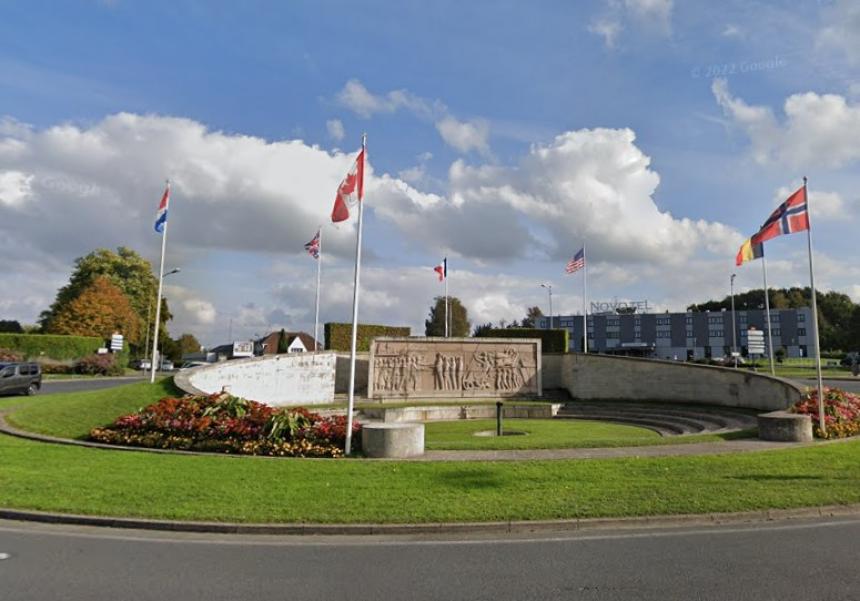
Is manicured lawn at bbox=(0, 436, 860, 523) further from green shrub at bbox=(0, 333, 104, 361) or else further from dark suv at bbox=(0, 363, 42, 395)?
green shrub at bbox=(0, 333, 104, 361)

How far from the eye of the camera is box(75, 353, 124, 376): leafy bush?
159 ft

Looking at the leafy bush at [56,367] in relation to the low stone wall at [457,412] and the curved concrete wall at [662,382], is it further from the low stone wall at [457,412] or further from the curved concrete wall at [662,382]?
the curved concrete wall at [662,382]

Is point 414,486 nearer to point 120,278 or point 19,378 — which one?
point 19,378

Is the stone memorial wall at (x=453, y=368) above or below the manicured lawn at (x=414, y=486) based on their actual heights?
above

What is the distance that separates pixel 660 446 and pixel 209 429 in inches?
411

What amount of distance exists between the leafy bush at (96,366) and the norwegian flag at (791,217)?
159ft

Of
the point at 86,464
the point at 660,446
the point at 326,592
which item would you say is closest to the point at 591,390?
the point at 660,446

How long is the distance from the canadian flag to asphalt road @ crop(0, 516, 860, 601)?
310 inches

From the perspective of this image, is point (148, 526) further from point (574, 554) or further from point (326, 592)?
point (574, 554)

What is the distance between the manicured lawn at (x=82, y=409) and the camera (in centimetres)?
1675

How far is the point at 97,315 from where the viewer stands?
62.8m

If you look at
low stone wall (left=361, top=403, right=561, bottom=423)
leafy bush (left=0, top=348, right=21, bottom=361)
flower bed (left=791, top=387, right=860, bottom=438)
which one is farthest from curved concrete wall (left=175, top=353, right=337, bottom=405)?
leafy bush (left=0, top=348, right=21, bottom=361)

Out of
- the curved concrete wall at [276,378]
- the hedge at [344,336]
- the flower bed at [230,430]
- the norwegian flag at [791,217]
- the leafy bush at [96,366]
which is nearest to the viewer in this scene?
the flower bed at [230,430]

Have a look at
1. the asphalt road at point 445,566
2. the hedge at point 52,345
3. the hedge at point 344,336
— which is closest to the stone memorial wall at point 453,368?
the hedge at point 344,336
